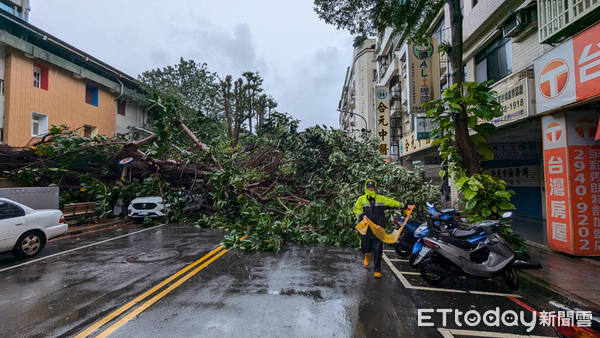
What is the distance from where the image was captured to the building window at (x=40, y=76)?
60.8ft

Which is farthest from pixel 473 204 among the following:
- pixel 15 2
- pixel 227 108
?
pixel 15 2

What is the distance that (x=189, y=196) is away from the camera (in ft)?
43.2

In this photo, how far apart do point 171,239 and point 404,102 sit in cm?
1782

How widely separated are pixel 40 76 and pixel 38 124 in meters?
3.04

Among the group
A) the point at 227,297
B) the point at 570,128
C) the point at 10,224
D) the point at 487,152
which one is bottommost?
the point at 227,297

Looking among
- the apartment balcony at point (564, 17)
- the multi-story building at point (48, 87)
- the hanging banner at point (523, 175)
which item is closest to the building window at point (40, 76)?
the multi-story building at point (48, 87)

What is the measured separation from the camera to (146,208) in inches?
490

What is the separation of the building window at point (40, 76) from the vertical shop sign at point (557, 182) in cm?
2533

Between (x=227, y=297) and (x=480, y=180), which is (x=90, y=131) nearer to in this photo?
(x=227, y=297)

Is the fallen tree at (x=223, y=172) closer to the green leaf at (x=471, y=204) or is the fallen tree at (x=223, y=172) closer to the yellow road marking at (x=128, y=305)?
the green leaf at (x=471, y=204)

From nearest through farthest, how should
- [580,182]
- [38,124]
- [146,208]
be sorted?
1. [580,182]
2. [146,208]
3. [38,124]

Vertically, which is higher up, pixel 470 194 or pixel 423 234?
pixel 470 194

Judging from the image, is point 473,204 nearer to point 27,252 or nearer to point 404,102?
point 27,252

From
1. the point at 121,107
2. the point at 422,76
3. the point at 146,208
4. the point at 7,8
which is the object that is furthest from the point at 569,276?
the point at 7,8
